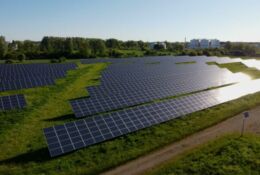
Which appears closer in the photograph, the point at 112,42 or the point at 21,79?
the point at 21,79

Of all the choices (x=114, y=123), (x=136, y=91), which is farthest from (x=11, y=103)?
(x=136, y=91)

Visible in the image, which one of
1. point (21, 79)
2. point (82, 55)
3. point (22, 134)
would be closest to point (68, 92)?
point (21, 79)

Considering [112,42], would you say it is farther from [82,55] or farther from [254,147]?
[254,147]

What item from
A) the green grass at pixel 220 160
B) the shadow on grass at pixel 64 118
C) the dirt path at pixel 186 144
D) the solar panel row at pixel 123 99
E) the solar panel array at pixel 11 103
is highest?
the solar panel array at pixel 11 103

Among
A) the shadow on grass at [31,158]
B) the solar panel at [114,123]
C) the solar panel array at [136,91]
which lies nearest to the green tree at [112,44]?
the solar panel array at [136,91]

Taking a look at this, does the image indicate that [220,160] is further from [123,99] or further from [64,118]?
[64,118]

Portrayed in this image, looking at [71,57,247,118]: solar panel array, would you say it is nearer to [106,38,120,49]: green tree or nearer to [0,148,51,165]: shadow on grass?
[0,148,51,165]: shadow on grass

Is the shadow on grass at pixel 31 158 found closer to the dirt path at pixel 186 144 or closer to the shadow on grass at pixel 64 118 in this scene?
the dirt path at pixel 186 144
